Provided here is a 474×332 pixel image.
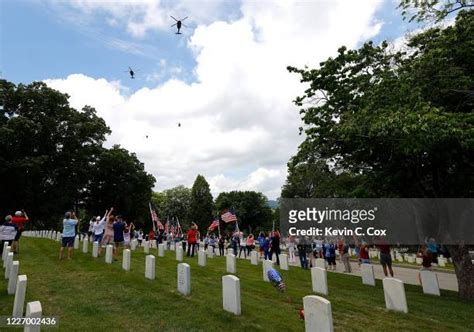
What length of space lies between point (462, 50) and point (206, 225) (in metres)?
81.6

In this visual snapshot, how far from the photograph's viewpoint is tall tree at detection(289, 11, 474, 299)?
1099cm

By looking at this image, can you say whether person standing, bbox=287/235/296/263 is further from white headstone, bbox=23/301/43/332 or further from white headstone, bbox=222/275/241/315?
white headstone, bbox=23/301/43/332

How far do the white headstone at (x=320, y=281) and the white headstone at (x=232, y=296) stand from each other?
464 centimetres

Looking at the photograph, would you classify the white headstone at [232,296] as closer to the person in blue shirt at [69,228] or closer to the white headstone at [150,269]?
the white headstone at [150,269]

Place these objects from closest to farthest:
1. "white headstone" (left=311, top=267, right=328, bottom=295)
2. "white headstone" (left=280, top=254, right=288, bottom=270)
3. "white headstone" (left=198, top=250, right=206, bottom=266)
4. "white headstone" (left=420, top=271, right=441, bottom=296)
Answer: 1. "white headstone" (left=311, top=267, right=328, bottom=295)
2. "white headstone" (left=420, top=271, right=441, bottom=296)
3. "white headstone" (left=198, top=250, right=206, bottom=266)
4. "white headstone" (left=280, top=254, right=288, bottom=270)

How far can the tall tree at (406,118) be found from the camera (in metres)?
11.0

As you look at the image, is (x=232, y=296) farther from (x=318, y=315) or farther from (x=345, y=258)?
(x=345, y=258)

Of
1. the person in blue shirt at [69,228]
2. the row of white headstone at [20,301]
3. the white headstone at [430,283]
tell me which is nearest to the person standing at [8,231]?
the person in blue shirt at [69,228]

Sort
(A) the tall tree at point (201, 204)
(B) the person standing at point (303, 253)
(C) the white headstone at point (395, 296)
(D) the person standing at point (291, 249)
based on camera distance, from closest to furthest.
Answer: (C) the white headstone at point (395, 296) → (B) the person standing at point (303, 253) → (D) the person standing at point (291, 249) → (A) the tall tree at point (201, 204)

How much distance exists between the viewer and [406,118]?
10617 mm

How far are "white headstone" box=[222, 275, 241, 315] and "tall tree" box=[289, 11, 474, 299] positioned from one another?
608cm

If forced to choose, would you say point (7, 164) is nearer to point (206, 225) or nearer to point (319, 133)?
point (319, 133)

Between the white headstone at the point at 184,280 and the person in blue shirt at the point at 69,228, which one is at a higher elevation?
the person in blue shirt at the point at 69,228

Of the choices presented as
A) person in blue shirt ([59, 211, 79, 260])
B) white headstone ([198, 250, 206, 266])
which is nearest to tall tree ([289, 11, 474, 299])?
white headstone ([198, 250, 206, 266])
